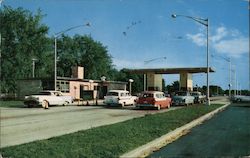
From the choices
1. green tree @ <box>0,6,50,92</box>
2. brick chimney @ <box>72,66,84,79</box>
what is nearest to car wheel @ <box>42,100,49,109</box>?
green tree @ <box>0,6,50,92</box>

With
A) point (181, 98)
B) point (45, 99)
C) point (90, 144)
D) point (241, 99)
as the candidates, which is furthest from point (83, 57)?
point (90, 144)

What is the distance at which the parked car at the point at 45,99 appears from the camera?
1377 inches

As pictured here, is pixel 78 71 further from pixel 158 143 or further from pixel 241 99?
pixel 158 143

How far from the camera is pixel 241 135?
16.2 meters

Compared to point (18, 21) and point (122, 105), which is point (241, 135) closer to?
point (122, 105)

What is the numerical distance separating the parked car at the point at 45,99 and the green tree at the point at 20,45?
1184 centimetres

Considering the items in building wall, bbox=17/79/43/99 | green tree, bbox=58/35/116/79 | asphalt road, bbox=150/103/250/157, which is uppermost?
Answer: green tree, bbox=58/35/116/79

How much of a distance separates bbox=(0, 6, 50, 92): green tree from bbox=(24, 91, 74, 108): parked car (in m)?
11.8

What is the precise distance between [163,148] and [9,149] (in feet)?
14.3

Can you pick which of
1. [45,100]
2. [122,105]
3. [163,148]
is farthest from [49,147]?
[122,105]

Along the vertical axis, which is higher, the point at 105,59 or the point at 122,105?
the point at 105,59

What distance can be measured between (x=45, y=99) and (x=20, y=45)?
18.7 meters

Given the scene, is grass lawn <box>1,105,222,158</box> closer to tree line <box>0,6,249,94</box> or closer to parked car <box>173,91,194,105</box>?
parked car <box>173,91,194,105</box>

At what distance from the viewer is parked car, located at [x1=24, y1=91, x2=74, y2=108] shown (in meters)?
35.0
